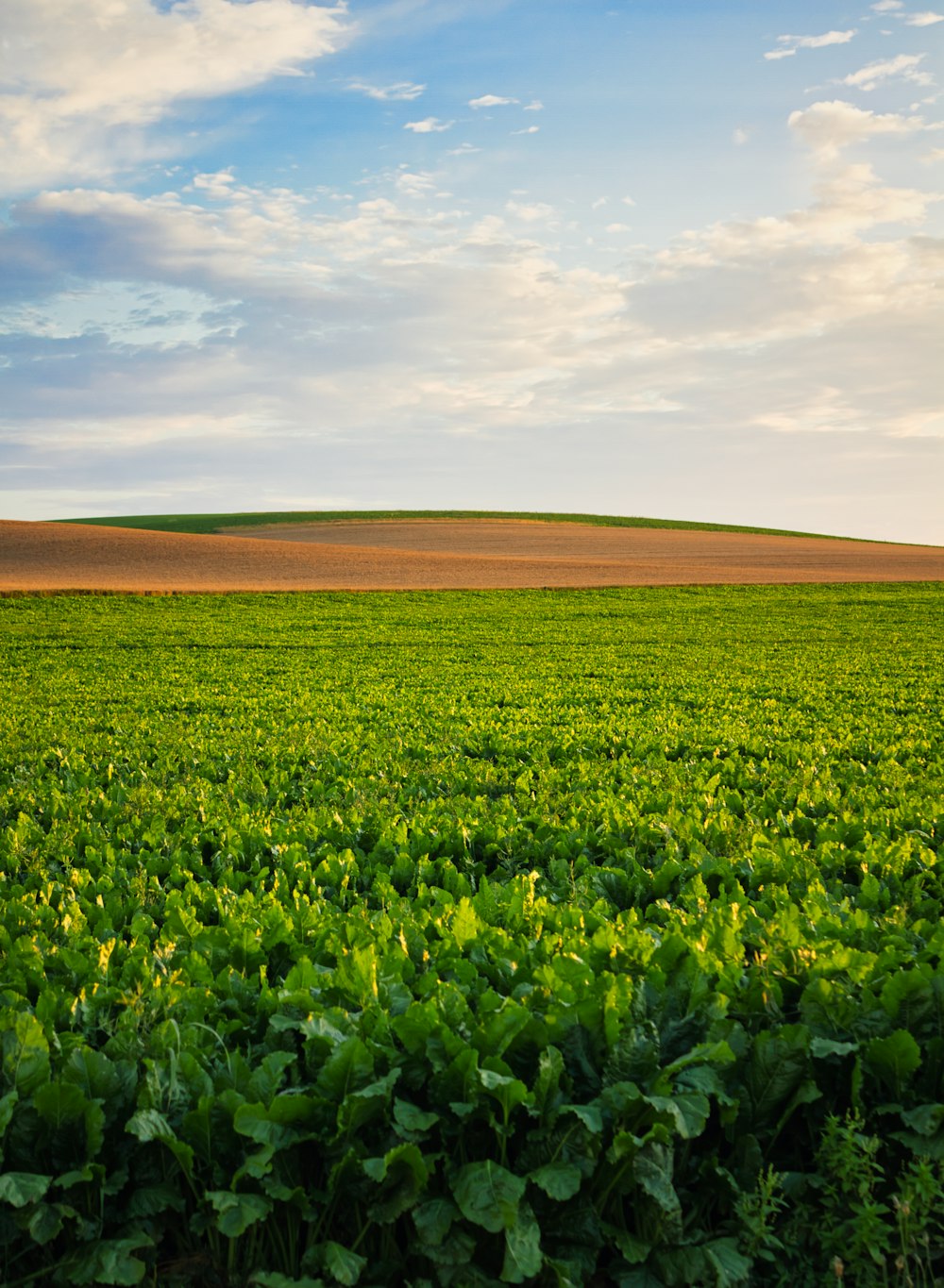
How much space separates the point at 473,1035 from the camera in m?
4.38

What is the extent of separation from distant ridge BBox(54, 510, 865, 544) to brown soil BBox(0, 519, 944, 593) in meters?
34.1

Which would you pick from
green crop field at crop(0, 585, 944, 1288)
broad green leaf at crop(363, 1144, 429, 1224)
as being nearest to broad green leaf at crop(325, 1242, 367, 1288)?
green crop field at crop(0, 585, 944, 1288)

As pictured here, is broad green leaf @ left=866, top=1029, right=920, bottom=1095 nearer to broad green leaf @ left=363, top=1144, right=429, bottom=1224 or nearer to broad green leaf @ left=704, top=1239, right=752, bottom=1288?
broad green leaf @ left=704, top=1239, right=752, bottom=1288

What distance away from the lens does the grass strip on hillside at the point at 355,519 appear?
120 meters

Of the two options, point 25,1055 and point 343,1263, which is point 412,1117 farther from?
point 25,1055

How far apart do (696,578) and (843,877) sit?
51338 millimetres

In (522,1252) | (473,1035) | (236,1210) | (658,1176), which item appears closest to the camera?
(522,1252)

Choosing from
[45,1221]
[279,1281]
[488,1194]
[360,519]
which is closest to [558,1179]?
[488,1194]

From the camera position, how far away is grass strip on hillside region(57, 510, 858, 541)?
393 feet

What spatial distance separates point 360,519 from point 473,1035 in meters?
116

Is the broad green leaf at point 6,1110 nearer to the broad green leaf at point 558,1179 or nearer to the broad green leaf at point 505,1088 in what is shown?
the broad green leaf at point 505,1088

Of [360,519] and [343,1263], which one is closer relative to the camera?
[343,1263]

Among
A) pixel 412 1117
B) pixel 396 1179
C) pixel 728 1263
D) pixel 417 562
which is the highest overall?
pixel 417 562

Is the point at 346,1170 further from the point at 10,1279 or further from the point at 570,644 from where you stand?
the point at 570,644
